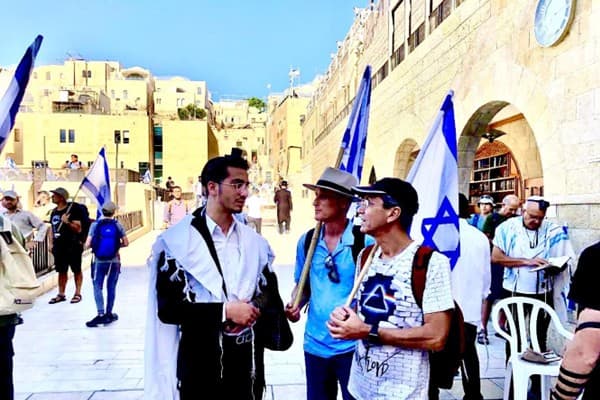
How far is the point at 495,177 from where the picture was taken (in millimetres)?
13250

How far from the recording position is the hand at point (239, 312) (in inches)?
86.7

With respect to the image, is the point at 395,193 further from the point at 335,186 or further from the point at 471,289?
the point at 471,289

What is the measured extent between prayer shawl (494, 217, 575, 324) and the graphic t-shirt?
2.92 m

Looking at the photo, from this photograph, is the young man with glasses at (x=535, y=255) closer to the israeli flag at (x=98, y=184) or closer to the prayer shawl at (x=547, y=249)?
the prayer shawl at (x=547, y=249)

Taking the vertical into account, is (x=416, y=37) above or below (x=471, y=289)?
above

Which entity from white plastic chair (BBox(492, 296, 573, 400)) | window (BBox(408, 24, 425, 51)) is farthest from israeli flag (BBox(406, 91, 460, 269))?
window (BBox(408, 24, 425, 51))

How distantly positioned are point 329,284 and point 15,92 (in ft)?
8.82

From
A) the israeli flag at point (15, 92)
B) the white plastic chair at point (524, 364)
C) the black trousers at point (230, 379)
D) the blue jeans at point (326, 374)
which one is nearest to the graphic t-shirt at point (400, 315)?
the blue jeans at point (326, 374)

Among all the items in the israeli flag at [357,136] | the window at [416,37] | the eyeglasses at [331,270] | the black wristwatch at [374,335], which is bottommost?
the black wristwatch at [374,335]

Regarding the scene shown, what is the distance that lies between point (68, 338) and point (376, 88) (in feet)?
40.7

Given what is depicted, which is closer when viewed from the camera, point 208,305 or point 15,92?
point 208,305

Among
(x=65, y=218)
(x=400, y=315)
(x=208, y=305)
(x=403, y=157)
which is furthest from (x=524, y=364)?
(x=403, y=157)

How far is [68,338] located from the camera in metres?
5.71

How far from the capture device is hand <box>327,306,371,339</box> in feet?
6.41
